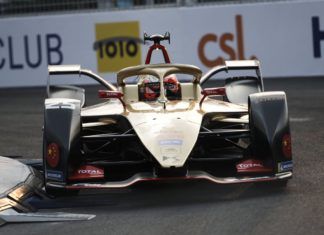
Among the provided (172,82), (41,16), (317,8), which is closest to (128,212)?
(172,82)

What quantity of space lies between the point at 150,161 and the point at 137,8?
950 centimetres

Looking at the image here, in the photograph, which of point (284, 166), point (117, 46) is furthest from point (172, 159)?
point (117, 46)

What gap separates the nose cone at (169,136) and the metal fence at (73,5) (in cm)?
856

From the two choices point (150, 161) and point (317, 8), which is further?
point (317, 8)

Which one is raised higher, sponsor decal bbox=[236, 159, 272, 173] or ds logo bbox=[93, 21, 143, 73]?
ds logo bbox=[93, 21, 143, 73]

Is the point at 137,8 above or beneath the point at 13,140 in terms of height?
above

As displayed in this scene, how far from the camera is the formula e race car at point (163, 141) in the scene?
618cm

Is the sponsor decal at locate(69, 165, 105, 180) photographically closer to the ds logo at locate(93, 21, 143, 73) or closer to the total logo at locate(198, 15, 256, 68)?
the total logo at locate(198, 15, 256, 68)

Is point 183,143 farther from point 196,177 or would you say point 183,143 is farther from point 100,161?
point 100,161

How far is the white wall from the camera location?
46.6 feet

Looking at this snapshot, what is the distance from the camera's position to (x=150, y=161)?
632cm

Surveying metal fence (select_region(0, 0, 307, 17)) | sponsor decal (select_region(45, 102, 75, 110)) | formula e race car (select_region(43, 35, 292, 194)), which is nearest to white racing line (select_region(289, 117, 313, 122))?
formula e race car (select_region(43, 35, 292, 194))

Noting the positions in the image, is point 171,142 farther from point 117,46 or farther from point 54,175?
point 117,46

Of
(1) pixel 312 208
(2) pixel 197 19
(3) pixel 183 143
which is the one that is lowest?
(1) pixel 312 208
